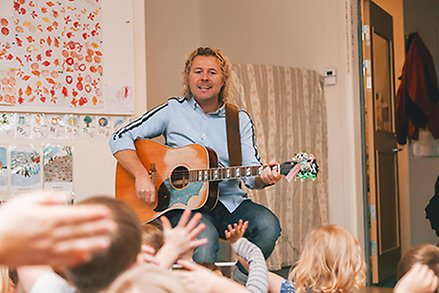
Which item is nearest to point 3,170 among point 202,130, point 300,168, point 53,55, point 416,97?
point 53,55

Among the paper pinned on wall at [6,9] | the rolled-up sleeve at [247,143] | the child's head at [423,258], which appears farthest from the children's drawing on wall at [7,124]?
the child's head at [423,258]

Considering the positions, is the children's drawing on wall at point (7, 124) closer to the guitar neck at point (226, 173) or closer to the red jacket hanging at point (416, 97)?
the guitar neck at point (226, 173)

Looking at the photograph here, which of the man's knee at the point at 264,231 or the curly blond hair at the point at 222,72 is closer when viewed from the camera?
the man's knee at the point at 264,231

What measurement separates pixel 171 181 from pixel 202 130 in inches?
10.4

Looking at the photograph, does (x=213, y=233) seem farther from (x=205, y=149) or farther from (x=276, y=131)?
(x=276, y=131)

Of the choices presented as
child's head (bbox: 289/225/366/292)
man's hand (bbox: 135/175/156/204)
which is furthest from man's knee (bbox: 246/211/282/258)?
child's head (bbox: 289/225/366/292)

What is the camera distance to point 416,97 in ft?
19.1

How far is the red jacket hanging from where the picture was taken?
5816 mm

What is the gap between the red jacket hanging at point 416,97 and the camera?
582 centimetres

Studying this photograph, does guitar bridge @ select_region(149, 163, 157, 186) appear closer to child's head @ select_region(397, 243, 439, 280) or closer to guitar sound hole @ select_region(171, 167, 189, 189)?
guitar sound hole @ select_region(171, 167, 189, 189)

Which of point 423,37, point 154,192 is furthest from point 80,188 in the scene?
point 423,37

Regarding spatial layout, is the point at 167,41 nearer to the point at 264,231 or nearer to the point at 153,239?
the point at 264,231

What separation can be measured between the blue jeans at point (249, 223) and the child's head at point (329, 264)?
2.84 feet

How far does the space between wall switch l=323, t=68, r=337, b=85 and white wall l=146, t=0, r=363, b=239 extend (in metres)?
0.03
